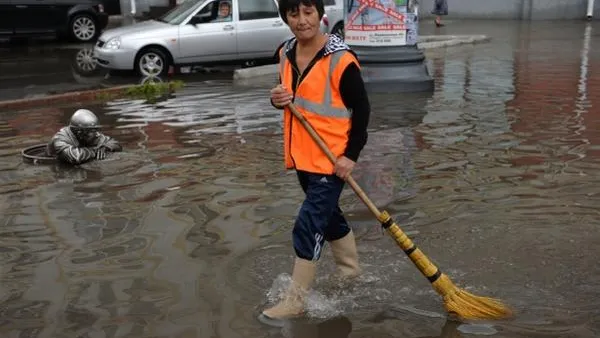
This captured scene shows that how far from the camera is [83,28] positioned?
18875 millimetres

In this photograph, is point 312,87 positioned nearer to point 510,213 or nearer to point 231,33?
point 510,213

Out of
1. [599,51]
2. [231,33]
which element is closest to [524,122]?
[231,33]

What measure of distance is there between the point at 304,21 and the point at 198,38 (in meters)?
10.2

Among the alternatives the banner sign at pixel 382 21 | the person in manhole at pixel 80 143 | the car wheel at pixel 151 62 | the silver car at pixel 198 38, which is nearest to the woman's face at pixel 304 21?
the person in manhole at pixel 80 143

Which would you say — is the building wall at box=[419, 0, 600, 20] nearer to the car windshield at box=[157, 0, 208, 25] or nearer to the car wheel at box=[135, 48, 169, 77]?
the car windshield at box=[157, 0, 208, 25]

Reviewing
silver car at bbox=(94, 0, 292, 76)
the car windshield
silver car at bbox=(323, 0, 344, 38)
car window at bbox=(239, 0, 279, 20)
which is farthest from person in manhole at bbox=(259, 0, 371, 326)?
silver car at bbox=(323, 0, 344, 38)

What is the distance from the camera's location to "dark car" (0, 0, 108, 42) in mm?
17578

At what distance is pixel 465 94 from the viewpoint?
10422mm

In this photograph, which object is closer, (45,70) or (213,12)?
(213,12)

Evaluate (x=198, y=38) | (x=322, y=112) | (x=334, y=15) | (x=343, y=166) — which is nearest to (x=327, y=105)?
(x=322, y=112)

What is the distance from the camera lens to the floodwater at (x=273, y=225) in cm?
379

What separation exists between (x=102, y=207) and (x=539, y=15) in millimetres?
23412

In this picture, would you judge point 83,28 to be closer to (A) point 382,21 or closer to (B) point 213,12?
(B) point 213,12

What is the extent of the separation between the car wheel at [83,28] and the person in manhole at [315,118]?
16129 millimetres
